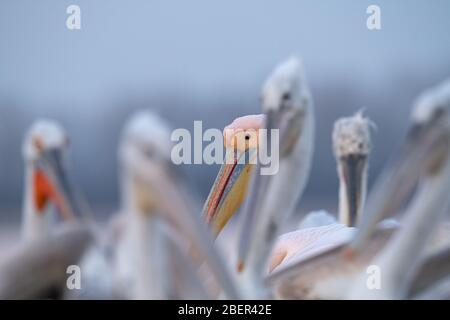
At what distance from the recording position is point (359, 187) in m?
3.91

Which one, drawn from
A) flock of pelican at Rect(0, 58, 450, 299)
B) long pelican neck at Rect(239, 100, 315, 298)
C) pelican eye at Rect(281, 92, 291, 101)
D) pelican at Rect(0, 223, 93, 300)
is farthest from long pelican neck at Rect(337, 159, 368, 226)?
pelican at Rect(0, 223, 93, 300)

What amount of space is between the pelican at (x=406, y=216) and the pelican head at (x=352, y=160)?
2.54 ft

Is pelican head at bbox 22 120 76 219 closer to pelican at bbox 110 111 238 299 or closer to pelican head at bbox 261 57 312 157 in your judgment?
pelican at bbox 110 111 238 299

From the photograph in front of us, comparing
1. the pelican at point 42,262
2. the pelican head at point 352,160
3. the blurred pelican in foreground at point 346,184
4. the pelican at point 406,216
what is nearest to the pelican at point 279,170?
the pelican at point 406,216

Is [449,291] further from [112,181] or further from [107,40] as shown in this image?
[107,40]

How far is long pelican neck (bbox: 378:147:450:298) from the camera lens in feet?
9.33

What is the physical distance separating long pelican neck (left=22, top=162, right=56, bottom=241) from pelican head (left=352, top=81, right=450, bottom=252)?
0.84m

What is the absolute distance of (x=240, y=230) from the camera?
2975mm

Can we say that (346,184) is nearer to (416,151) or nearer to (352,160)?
(352,160)

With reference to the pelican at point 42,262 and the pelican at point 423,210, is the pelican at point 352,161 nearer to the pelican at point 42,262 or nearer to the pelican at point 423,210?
the pelican at point 423,210

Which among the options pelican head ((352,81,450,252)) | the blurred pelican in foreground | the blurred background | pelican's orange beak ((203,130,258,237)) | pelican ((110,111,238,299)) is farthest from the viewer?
pelican's orange beak ((203,130,258,237))

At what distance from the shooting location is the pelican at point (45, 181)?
2.82 meters
